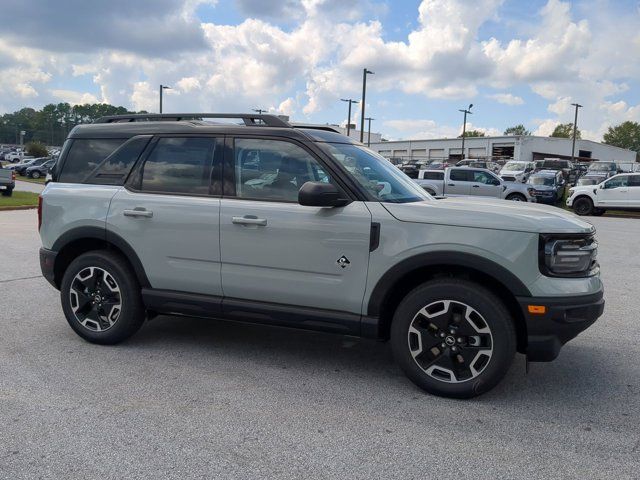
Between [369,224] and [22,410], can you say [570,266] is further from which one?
[22,410]

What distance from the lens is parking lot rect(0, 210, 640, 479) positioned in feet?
9.72

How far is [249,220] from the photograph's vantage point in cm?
417

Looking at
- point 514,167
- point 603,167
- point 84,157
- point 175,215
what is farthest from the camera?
point 603,167

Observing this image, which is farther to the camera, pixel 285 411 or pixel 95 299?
pixel 95 299

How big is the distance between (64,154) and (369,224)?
2880mm

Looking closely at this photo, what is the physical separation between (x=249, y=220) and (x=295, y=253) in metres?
0.43

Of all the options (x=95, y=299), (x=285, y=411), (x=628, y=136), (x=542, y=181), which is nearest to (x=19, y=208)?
(x=95, y=299)

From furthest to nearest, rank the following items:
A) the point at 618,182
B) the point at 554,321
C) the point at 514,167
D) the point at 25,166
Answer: the point at 25,166
the point at 514,167
the point at 618,182
the point at 554,321

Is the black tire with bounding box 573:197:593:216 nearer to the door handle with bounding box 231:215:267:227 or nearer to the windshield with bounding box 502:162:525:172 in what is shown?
the windshield with bounding box 502:162:525:172

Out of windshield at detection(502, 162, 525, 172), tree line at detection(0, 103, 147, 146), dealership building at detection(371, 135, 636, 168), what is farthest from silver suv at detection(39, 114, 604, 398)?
tree line at detection(0, 103, 147, 146)

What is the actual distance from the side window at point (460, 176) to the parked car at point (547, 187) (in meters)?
3.29

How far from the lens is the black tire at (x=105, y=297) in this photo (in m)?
4.68

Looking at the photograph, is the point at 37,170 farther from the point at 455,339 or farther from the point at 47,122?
the point at 47,122

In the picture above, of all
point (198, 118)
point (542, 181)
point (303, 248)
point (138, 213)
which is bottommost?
point (303, 248)
